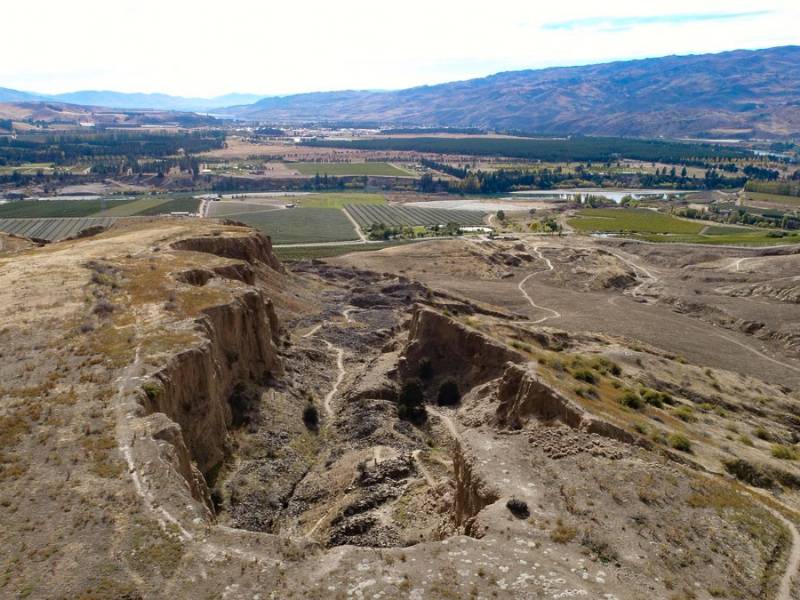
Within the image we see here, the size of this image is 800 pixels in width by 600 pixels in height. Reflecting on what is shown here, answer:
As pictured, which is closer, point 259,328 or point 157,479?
point 157,479

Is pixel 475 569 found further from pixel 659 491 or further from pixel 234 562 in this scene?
pixel 659 491

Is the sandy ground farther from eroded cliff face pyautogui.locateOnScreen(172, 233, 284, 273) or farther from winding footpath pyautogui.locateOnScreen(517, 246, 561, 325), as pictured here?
eroded cliff face pyautogui.locateOnScreen(172, 233, 284, 273)

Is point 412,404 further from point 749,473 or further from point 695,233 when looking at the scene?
point 695,233

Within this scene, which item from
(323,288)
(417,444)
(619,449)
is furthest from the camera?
(323,288)

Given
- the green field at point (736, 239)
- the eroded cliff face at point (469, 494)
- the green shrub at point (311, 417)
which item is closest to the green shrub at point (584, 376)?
the eroded cliff face at point (469, 494)

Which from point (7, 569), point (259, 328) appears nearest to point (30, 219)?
A: point (259, 328)

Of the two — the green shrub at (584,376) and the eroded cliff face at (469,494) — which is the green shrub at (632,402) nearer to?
the green shrub at (584,376)

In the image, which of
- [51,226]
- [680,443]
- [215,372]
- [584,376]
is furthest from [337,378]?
[51,226]
